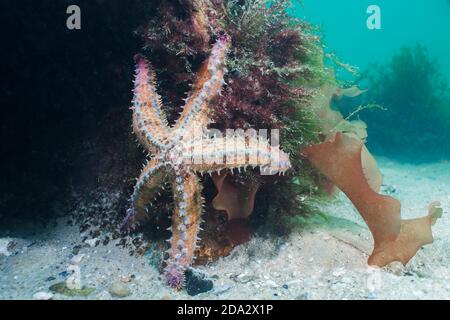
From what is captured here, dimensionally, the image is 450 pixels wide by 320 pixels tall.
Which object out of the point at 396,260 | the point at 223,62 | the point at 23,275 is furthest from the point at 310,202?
the point at 23,275

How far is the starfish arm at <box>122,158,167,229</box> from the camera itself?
12.5 feet

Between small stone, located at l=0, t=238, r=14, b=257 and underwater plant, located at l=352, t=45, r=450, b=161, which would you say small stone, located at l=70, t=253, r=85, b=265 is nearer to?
small stone, located at l=0, t=238, r=14, b=257

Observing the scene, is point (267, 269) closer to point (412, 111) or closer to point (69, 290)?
point (69, 290)

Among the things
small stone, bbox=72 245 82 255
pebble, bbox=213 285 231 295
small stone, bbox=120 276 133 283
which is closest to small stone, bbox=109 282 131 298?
small stone, bbox=120 276 133 283

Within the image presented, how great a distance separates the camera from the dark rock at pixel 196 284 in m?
3.63

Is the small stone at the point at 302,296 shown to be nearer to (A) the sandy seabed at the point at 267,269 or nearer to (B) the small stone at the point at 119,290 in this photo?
(A) the sandy seabed at the point at 267,269

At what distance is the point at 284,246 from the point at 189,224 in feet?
4.74

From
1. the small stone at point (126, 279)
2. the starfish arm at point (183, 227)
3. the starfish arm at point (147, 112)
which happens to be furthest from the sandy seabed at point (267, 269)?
the starfish arm at point (147, 112)

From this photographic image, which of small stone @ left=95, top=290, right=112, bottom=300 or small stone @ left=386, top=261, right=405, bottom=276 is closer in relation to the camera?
small stone @ left=95, top=290, right=112, bottom=300

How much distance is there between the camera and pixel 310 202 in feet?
16.2

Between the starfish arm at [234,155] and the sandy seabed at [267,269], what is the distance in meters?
1.22

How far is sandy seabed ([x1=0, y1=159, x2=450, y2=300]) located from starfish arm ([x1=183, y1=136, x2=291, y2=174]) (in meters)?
1.22

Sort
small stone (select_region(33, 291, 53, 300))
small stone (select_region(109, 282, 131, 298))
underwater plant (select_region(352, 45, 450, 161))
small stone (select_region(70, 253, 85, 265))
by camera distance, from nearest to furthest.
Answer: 1. small stone (select_region(33, 291, 53, 300))
2. small stone (select_region(109, 282, 131, 298))
3. small stone (select_region(70, 253, 85, 265))
4. underwater plant (select_region(352, 45, 450, 161))

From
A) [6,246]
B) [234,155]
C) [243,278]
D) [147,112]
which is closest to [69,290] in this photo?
[6,246]
